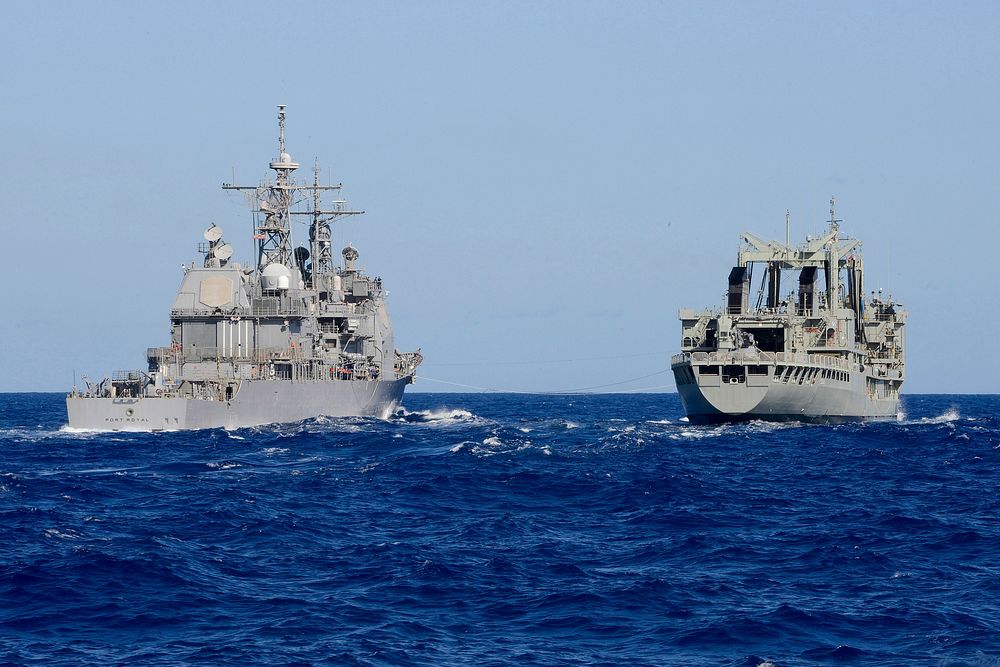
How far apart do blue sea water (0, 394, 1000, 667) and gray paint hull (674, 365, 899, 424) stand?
68.9ft

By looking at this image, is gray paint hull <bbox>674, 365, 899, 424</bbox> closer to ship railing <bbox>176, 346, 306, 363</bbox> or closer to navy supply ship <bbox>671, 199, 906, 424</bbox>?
navy supply ship <bbox>671, 199, 906, 424</bbox>

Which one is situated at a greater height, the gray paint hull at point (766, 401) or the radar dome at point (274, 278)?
the radar dome at point (274, 278)

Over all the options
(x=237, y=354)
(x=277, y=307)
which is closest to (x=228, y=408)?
(x=237, y=354)

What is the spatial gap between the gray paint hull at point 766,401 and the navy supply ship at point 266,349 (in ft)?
62.4

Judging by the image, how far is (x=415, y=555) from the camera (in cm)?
2864

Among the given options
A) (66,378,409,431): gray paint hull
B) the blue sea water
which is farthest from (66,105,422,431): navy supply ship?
the blue sea water

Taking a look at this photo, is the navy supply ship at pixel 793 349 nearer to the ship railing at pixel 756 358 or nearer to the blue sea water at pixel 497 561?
the ship railing at pixel 756 358

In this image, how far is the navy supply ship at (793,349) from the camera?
72500 millimetres

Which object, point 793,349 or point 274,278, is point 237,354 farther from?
point 793,349

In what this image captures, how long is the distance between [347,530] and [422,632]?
998 centimetres

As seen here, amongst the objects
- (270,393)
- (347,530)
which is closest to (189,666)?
(347,530)

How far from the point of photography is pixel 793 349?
7694 cm

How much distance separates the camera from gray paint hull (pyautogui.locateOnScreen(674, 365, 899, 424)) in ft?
237

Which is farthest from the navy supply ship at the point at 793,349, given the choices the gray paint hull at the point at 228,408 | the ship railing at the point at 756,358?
the gray paint hull at the point at 228,408
